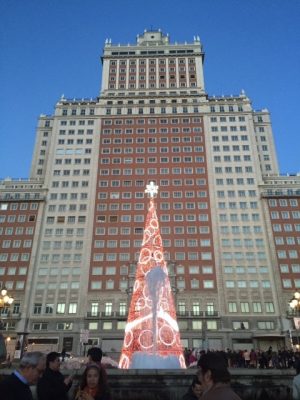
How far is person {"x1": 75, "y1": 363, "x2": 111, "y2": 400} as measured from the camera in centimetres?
478

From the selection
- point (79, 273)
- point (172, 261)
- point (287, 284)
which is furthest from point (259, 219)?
point (79, 273)

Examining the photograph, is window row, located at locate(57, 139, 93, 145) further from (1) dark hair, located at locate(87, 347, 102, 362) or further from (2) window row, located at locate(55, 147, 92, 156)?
(1) dark hair, located at locate(87, 347, 102, 362)

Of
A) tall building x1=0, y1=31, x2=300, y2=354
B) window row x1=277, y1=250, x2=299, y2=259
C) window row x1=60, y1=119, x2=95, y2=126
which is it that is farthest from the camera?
window row x1=60, y1=119, x2=95, y2=126

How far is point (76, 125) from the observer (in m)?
75.8

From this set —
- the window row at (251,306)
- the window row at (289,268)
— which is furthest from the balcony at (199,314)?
the window row at (289,268)

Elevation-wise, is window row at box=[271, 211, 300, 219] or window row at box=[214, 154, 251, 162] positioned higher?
window row at box=[214, 154, 251, 162]

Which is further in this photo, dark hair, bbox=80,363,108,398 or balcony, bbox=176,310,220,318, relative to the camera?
balcony, bbox=176,310,220,318

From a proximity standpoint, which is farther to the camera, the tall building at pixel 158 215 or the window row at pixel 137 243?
the window row at pixel 137 243

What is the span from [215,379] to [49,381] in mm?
3272

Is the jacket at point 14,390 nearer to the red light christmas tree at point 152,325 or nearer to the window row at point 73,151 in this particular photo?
the red light christmas tree at point 152,325

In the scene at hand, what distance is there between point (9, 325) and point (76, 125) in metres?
42.1

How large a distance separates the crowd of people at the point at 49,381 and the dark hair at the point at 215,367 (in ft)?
5.27

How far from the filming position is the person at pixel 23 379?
3715mm

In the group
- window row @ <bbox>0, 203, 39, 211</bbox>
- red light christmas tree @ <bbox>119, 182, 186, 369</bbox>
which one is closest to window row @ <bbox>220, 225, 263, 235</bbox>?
window row @ <bbox>0, 203, 39, 211</bbox>
